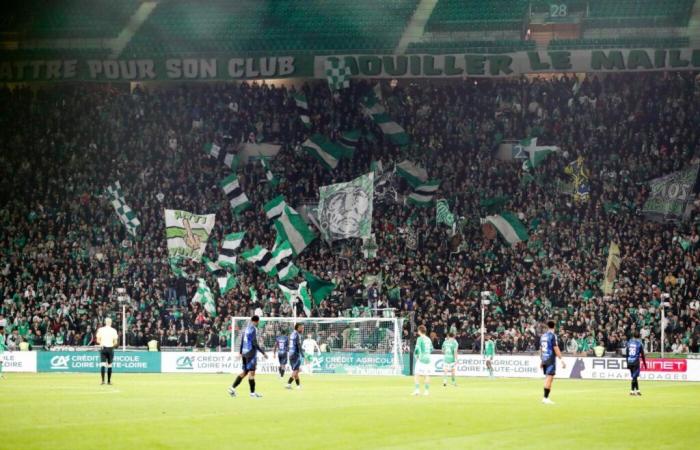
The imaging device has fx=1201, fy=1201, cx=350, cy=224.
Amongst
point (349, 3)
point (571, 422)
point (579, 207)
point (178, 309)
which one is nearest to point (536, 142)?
point (579, 207)

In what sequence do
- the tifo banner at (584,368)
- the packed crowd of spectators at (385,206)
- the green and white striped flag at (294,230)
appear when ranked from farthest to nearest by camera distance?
the green and white striped flag at (294,230) → the packed crowd of spectators at (385,206) → the tifo banner at (584,368)

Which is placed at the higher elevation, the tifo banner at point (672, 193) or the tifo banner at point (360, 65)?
the tifo banner at point (360, 65)

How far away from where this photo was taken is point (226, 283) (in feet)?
192

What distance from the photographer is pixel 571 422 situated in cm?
2477

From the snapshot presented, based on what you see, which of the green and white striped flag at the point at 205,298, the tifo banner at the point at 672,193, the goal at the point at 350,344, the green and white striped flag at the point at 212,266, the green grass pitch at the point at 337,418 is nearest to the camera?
the green grass pitch at the point at 337,418

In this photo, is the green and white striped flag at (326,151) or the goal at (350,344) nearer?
the goal at (350,344)

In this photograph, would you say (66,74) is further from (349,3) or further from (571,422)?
(571,422)

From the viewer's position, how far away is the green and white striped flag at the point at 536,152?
62031mm

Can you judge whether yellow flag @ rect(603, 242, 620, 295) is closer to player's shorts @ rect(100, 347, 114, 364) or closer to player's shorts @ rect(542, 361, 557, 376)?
player's shorts @ rect(542, 361, 557, 376)

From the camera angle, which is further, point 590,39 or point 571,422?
point 590,39

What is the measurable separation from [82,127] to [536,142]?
83.6 ft

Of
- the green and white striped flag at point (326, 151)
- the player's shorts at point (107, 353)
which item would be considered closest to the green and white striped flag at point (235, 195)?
the green and white striped flag at point (326, 151)

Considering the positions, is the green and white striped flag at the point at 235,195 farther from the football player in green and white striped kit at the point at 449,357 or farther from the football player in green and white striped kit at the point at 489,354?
the football player in green and white striped kit at the point at 449,357

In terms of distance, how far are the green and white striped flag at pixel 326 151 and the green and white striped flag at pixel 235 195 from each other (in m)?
4.45
